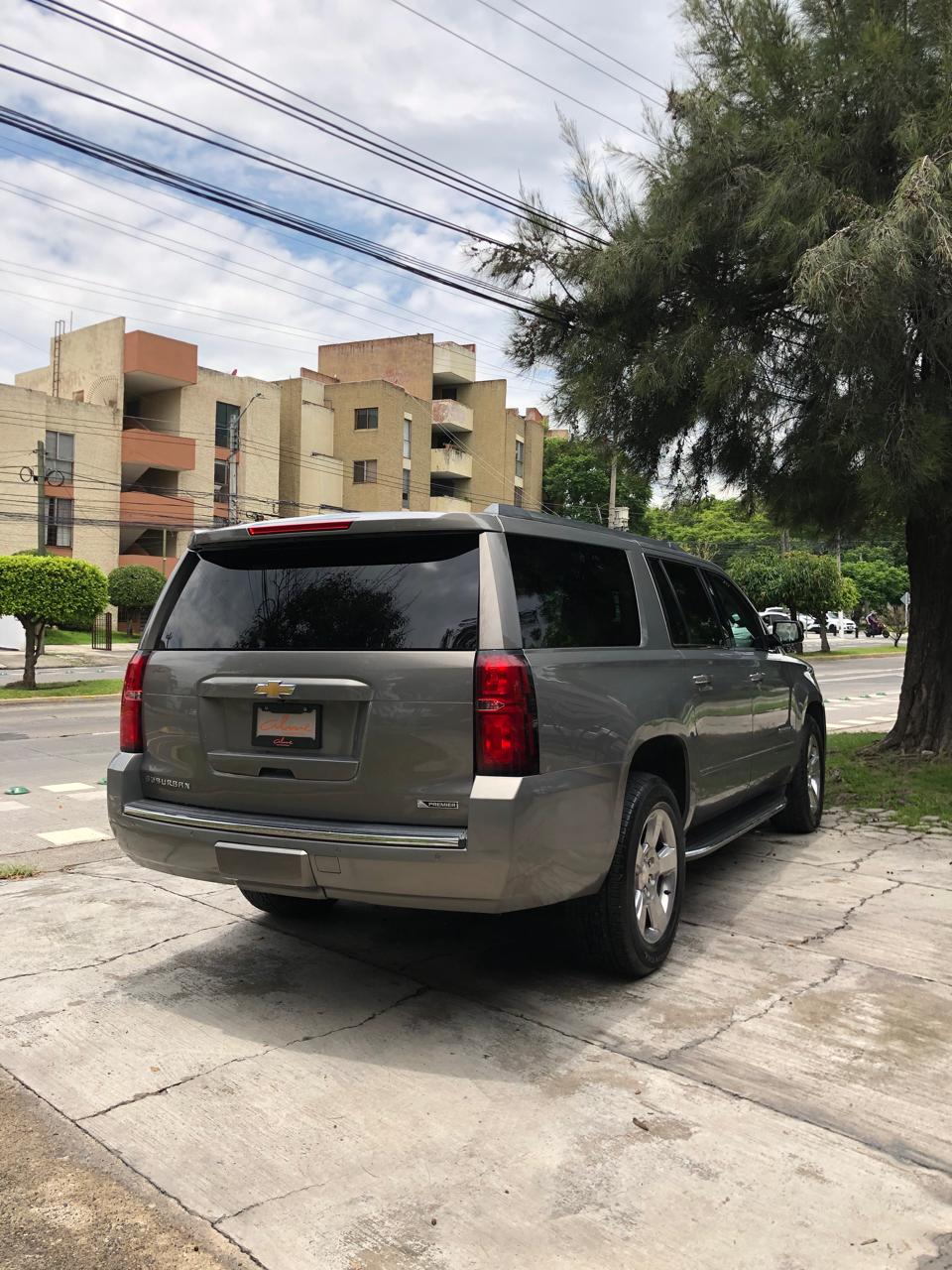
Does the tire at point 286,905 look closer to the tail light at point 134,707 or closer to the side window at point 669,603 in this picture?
the tail light at point 134,707

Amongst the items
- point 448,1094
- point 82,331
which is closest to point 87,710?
point 448,1094

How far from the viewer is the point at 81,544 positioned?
42406 millimetres

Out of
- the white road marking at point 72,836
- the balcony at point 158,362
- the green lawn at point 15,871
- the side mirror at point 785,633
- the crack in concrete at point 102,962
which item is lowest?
the white road marking at point 72,836

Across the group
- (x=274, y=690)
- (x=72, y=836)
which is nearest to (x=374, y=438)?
(x=72, y=836)

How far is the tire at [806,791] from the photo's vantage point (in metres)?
7.30

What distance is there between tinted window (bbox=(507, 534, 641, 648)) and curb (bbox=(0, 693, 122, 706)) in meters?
17.1

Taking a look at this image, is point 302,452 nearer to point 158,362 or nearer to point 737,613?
point 158,362

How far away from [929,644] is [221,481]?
4162 centimetres

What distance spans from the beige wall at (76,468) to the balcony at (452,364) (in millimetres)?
20344

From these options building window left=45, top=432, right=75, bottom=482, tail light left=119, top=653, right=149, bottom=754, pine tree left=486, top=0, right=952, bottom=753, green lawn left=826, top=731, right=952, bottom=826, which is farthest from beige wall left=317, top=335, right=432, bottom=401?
tail light left=119, top=653, right=149, bottom=754

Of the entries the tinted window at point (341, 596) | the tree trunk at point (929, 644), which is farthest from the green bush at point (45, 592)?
the tinted window at point (341, 596)

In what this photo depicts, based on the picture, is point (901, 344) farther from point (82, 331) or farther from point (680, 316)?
point (82, 331)

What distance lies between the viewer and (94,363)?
1781 inches

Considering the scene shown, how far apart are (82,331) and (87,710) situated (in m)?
33.2
